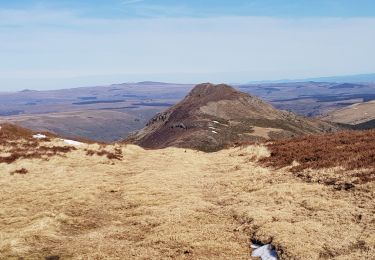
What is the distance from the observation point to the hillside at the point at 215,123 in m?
102

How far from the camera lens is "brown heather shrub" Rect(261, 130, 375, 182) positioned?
94.5 ft

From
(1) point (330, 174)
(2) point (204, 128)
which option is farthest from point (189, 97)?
(1) point (330, 174)

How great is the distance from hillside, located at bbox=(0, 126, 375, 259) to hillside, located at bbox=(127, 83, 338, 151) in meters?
50.1

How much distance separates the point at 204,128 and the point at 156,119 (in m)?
54.1

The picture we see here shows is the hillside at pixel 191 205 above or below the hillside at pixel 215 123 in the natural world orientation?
above

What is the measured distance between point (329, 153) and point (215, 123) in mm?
90522

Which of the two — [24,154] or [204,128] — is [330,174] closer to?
[24,154]

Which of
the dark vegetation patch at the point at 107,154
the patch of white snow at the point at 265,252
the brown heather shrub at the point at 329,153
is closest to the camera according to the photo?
the patch of white snow at the point at 265,252

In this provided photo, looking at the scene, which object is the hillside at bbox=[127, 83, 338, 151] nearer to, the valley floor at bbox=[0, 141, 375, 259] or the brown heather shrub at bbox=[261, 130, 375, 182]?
the brown heather shrub at bbox=[261, 130, 375, 182]

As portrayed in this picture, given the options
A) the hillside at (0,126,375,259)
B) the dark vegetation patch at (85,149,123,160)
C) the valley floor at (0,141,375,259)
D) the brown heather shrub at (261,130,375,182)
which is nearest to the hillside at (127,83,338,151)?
the dark vegetation patch at (85,149,123,160)

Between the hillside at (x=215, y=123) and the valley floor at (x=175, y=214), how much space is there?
53.8m

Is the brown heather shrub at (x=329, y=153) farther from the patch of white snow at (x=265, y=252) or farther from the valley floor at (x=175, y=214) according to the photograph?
the patch of white snow at (x=265, y=252)

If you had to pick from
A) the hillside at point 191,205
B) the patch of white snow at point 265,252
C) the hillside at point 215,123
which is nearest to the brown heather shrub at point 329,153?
the hillside at point 191,205

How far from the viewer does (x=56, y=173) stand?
113ft
